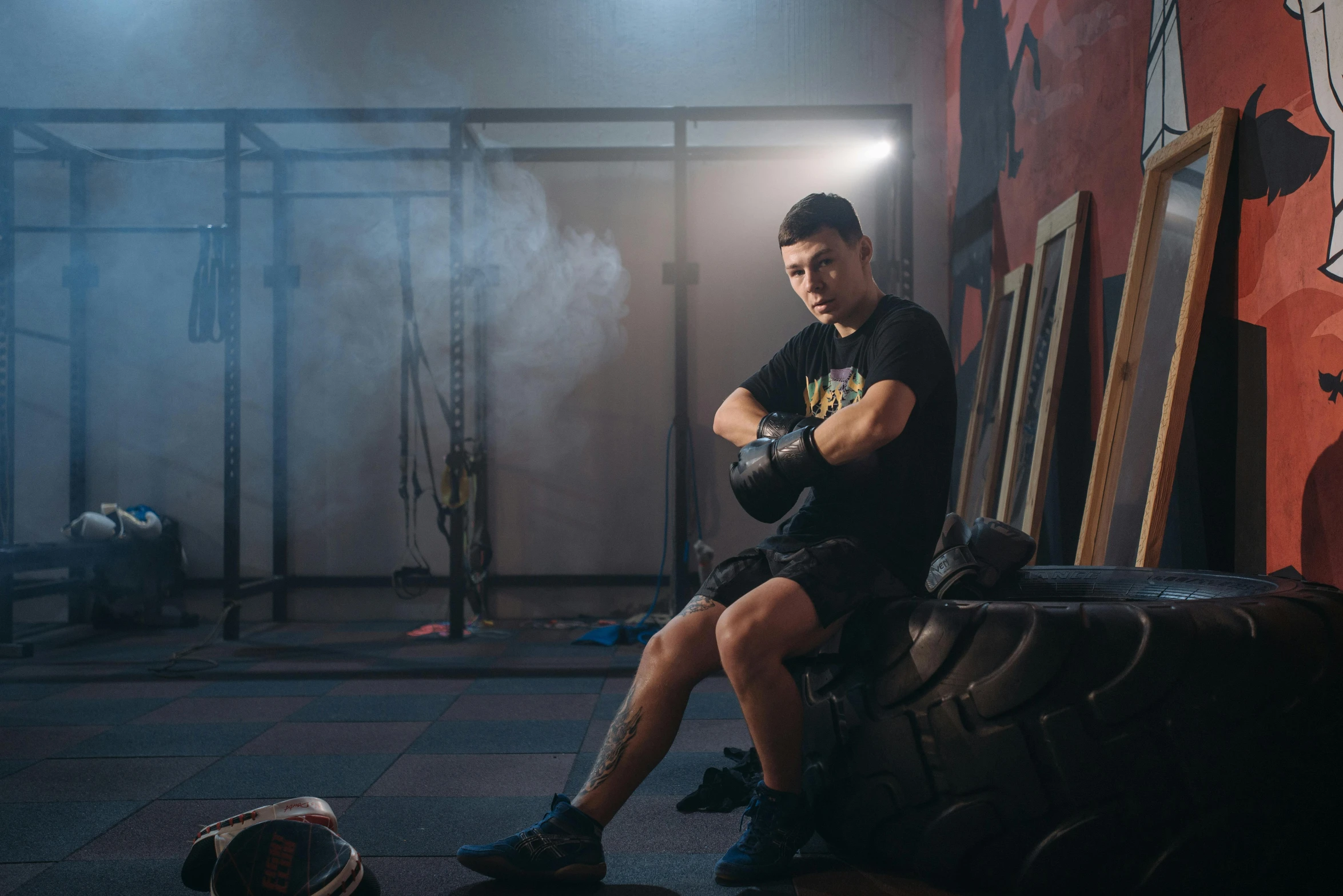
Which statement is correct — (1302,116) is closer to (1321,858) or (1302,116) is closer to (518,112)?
(1321,858)

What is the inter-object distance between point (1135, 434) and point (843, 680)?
1.41 metres

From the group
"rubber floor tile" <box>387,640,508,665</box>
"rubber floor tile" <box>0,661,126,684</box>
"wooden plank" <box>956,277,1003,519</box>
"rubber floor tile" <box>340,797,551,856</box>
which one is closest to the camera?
"rubber floor tile" <box>340,797,551,856</box>

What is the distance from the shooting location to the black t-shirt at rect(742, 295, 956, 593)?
1632 mm

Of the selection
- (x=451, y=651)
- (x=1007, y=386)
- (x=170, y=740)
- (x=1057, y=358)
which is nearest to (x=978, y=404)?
(x=1007, y=386)

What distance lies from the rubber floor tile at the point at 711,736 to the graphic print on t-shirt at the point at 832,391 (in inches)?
41.1

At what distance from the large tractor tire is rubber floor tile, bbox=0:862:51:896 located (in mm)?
1596

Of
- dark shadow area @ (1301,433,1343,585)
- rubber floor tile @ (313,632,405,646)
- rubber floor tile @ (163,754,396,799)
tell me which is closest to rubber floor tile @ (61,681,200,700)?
rubber floor tile @ (313,632,405,646)

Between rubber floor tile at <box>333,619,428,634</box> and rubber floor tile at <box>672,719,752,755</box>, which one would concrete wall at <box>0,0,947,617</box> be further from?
rubber floor tile at <box>672,719,752,755</box>

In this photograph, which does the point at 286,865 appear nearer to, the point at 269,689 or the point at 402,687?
the point at 402,687

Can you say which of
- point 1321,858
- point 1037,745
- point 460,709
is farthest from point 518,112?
point 1321,858

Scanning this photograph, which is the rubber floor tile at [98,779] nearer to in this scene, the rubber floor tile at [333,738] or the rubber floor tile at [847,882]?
the rubber floor tile at [333,738]

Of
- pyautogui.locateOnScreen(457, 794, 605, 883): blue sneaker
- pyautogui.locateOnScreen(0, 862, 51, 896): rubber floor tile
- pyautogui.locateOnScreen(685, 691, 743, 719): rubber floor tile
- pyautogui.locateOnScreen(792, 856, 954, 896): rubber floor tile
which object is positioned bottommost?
pyautogui.locateOnScreen(685, 691, 743, 719): rubber floor tile

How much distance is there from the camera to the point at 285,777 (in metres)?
2.21

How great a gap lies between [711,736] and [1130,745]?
1.47 metres
